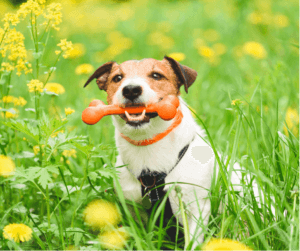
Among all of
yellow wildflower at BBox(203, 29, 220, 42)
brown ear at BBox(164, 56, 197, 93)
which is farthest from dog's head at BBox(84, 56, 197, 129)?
yellow wildflower at BBox(203, 29, 220, 42)

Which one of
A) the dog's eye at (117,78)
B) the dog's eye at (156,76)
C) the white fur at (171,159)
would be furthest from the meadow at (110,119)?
the dog's eye at (156,76)

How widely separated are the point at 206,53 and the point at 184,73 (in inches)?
103

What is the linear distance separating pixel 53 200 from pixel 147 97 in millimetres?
1108

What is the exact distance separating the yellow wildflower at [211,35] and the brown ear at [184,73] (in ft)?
14.9

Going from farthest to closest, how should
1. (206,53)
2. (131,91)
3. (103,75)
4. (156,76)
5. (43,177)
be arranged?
(206,53) → (103,75) → (156,76) → (131,91) → (43,177)

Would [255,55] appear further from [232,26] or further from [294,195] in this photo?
[294,195]

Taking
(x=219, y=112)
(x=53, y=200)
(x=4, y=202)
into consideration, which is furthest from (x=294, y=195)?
→ (x=219, y=112)

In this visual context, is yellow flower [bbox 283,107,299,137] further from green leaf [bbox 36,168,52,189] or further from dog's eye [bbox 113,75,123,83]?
green leaf [bbox 36,168,52,189]

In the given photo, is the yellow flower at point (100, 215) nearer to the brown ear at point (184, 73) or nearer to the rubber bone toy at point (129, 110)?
the rubber bone toy at point (129, 110)

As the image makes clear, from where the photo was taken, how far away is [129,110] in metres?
2.31

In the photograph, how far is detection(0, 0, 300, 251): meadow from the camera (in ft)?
6.44

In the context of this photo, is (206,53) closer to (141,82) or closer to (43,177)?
(141,82)

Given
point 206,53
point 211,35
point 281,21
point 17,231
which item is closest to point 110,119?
point 206,53

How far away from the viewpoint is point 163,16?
9.64 metres
